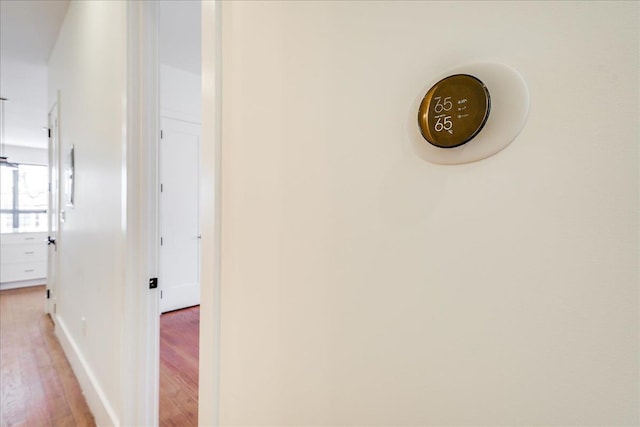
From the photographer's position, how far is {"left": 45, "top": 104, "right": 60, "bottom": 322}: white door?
9.00ft

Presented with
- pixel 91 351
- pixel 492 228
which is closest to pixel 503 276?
pixel 492 228

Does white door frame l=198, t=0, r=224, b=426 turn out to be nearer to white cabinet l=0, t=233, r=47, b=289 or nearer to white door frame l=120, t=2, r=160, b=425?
white door frame l=120, t=2, r=160, b=425

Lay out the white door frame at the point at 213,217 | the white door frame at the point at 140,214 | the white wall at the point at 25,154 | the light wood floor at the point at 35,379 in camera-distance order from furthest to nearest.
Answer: the white wall at the point at 25,154, the light wood floor at the point at 35,379, the white door frame at the point at 140,214, the white door frame at the point at 213,217

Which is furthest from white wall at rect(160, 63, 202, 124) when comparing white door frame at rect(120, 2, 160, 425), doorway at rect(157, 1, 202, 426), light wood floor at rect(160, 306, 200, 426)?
light wood floor at rect(160, 306, 200, 426)

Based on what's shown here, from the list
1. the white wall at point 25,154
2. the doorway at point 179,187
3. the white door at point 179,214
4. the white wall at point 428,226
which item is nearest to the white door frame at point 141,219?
the white wall at point 428,226

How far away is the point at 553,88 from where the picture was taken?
0.31 meters

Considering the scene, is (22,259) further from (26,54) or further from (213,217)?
(213,217)

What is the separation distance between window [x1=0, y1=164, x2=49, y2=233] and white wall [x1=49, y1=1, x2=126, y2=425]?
191 inches

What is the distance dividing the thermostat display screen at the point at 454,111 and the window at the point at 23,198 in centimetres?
752

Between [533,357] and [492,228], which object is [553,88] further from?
[533,357]

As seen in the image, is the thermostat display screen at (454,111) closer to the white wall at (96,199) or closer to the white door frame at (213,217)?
the white door frame at (213,217)

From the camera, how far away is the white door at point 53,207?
274 centimetres

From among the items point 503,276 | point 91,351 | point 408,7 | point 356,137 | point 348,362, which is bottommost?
point 91,351

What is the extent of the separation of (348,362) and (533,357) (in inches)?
10.9
